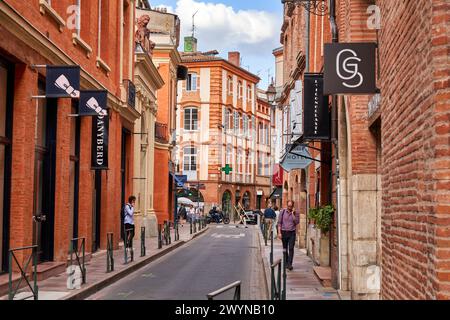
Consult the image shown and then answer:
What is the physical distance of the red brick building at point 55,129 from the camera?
13609 mm

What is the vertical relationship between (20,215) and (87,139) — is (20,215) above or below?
below

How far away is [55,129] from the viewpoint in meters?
16.8

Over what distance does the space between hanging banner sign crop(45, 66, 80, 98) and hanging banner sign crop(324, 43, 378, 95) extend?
6.54 m

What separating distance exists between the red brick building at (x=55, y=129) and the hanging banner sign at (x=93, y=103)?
39 centimetres

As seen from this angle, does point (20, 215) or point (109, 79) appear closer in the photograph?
point (20, 215)

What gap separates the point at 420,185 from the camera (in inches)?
217

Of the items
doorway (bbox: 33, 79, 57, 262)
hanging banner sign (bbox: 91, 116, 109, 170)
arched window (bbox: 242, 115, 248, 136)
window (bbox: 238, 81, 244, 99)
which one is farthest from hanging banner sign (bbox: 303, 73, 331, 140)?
arched window (bbox: 242, 115, 248, 136)

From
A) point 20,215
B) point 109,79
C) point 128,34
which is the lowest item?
point 20,215

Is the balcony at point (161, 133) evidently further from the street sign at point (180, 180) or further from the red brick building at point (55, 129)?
the red brick building at point (55, 129)

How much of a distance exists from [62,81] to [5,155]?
76.5 inches

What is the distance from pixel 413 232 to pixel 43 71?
11.2m

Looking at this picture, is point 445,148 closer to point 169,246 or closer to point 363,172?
point 363,172

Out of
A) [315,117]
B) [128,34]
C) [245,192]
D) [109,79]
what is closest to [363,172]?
[315,117]

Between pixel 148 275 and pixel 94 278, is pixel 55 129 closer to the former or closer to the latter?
pixel 94 278
